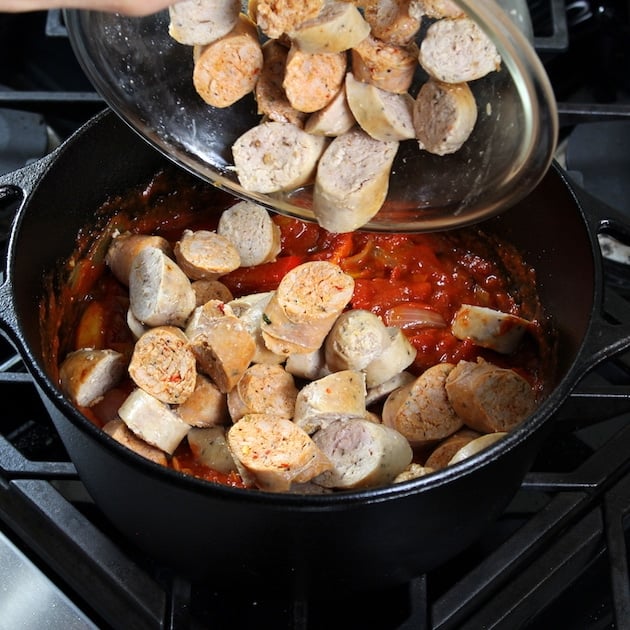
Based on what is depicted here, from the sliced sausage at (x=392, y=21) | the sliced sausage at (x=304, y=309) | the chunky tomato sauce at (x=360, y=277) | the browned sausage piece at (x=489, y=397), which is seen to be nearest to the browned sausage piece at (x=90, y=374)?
the chunky tomato sauce at (x=360, y=277)

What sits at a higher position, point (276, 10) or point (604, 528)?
point (276, 10)

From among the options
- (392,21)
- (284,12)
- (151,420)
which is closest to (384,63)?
(392,21)

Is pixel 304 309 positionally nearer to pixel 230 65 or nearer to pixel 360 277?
pixel 360 277

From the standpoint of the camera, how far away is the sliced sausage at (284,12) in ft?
3.90

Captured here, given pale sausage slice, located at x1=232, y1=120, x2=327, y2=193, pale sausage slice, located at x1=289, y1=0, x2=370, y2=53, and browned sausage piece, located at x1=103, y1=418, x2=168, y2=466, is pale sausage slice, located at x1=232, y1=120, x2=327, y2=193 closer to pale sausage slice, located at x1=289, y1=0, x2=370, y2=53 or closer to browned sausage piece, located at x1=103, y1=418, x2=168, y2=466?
pale sausage slice, located at x1=289, y1=0, x2=370, y2=53

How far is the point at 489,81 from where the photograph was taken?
1272 mm

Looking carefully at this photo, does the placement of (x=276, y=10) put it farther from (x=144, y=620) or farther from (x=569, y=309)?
(x=144, y=620)

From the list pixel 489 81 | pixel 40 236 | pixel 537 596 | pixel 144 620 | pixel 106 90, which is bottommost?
pixel 537 596

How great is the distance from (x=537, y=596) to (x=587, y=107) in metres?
1.02

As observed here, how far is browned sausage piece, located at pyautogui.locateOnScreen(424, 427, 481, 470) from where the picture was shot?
152cm

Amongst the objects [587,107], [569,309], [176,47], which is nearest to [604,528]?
[569,309]

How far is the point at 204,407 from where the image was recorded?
1564 millimetres

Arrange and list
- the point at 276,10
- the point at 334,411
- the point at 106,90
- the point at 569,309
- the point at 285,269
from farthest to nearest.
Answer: the point at 285,269, the point at 569,309, the point at 334,411, the point at 106,90, the point at 276,10

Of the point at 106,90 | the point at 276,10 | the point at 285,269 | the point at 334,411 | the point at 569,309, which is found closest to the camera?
the point at 276,10
